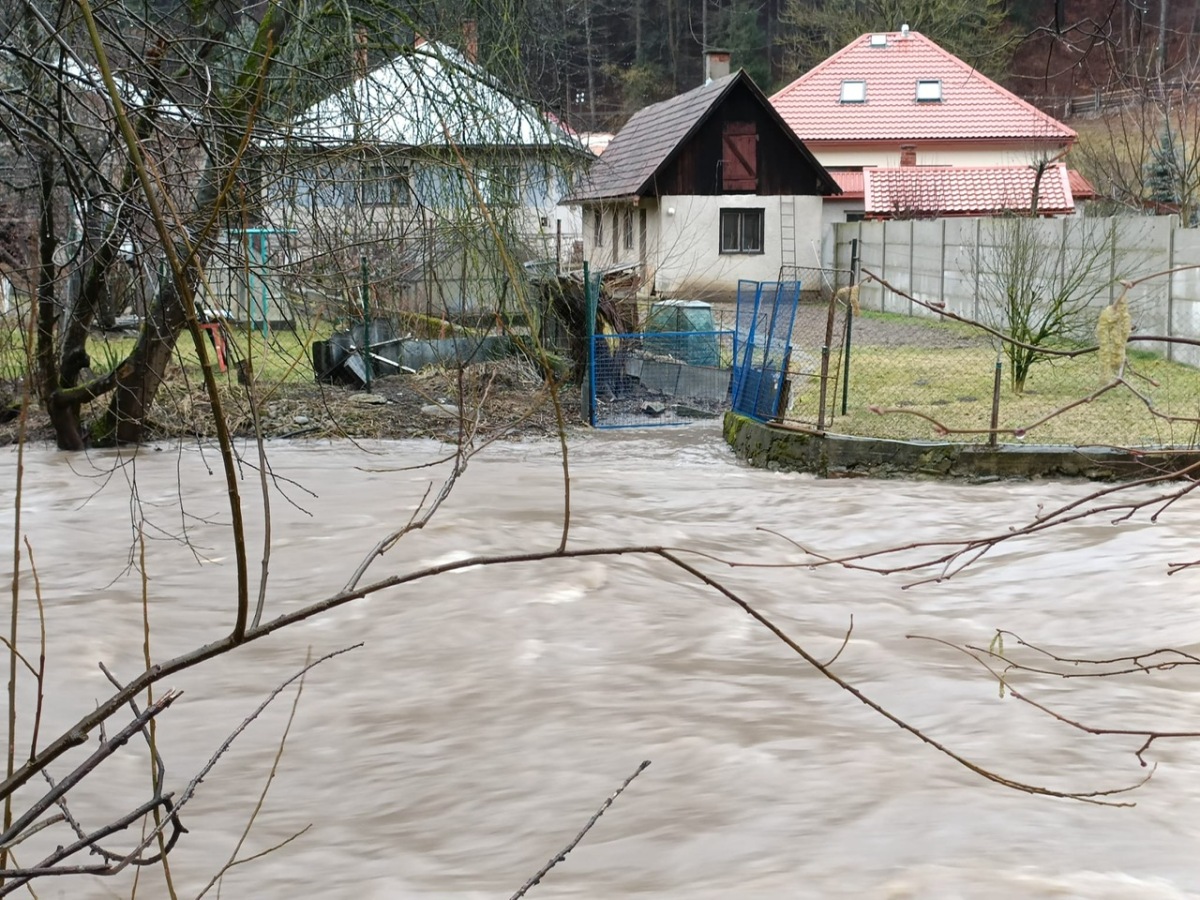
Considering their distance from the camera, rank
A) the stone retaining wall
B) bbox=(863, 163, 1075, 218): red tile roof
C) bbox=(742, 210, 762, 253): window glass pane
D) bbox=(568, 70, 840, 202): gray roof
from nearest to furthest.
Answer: the stone retaining wall, bbox=(568, 70, 840, 202): gray roof, bbox=(742, 210, 762, 253): window glass pane, bbox=(863, 163, 1075, 218): red tile roof

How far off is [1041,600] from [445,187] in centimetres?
542

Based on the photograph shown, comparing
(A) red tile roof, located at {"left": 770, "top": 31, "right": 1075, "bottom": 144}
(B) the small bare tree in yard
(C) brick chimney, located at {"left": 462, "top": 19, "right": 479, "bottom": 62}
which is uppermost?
(A) red tile roof, located at {"left": 770, "top": 31, "right": 1075, "bottom": 144}

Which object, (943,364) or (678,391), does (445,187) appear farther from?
(943,364)

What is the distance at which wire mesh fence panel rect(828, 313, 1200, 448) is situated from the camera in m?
12.4

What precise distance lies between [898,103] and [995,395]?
3208 cm

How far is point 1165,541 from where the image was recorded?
9461mm

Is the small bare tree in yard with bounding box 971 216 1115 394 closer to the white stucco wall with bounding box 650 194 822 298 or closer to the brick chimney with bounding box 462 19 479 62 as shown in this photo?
the brick chimney with bounding box 462 19 479 62

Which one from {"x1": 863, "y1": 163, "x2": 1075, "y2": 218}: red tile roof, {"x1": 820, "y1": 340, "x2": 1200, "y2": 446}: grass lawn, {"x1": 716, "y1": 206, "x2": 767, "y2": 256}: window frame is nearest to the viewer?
{"x1": 820, "y1": 340, "x2": 1200, "y2": 446}: grass lawn

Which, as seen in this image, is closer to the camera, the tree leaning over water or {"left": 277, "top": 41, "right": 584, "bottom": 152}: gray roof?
the tree leaning over water

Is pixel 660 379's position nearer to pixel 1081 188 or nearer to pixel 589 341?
pixel 589 341

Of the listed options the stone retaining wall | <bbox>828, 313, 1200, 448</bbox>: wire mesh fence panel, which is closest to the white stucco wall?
<bbox>828, 313, 1200, 448</bbox>: wire mesh fence panel

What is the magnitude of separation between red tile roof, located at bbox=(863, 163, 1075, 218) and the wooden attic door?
13.2ft

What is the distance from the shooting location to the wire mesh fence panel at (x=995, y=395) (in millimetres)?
12391

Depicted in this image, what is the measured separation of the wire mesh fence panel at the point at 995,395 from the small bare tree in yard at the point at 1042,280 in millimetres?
360
